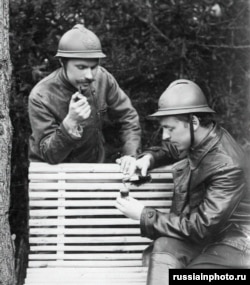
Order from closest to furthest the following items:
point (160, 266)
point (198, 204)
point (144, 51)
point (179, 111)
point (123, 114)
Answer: point (160, 266) → point (179, 111) → point (198, 204) → point (123, 114) → point (144, 51)

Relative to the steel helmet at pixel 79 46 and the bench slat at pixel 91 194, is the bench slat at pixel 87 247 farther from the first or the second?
the steel helmet at pixel 79 46

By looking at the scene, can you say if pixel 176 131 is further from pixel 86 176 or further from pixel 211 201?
→ pixel 86 176

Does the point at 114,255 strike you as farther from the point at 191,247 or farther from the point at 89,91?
the point at 89,91

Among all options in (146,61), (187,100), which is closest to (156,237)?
(187,100)

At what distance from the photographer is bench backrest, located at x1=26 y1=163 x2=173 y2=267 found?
4484mm

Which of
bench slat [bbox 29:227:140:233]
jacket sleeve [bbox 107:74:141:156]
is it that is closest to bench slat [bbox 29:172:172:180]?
bench slat [bbox 29:227:140:233]

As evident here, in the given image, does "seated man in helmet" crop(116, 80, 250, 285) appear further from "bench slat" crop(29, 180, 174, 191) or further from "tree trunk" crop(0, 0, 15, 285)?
"tree trunk" crop(0, 0, 15, 285)

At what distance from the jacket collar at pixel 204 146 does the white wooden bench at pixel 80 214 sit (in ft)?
1.90

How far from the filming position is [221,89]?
654 cm

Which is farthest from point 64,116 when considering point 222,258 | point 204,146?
point 222,258

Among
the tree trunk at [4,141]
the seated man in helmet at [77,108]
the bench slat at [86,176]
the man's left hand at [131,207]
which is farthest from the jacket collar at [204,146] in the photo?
the tree trunk at [4,141]

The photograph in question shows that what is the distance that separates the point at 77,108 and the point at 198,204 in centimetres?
105

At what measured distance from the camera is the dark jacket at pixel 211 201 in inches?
148

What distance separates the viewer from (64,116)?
4746mm
